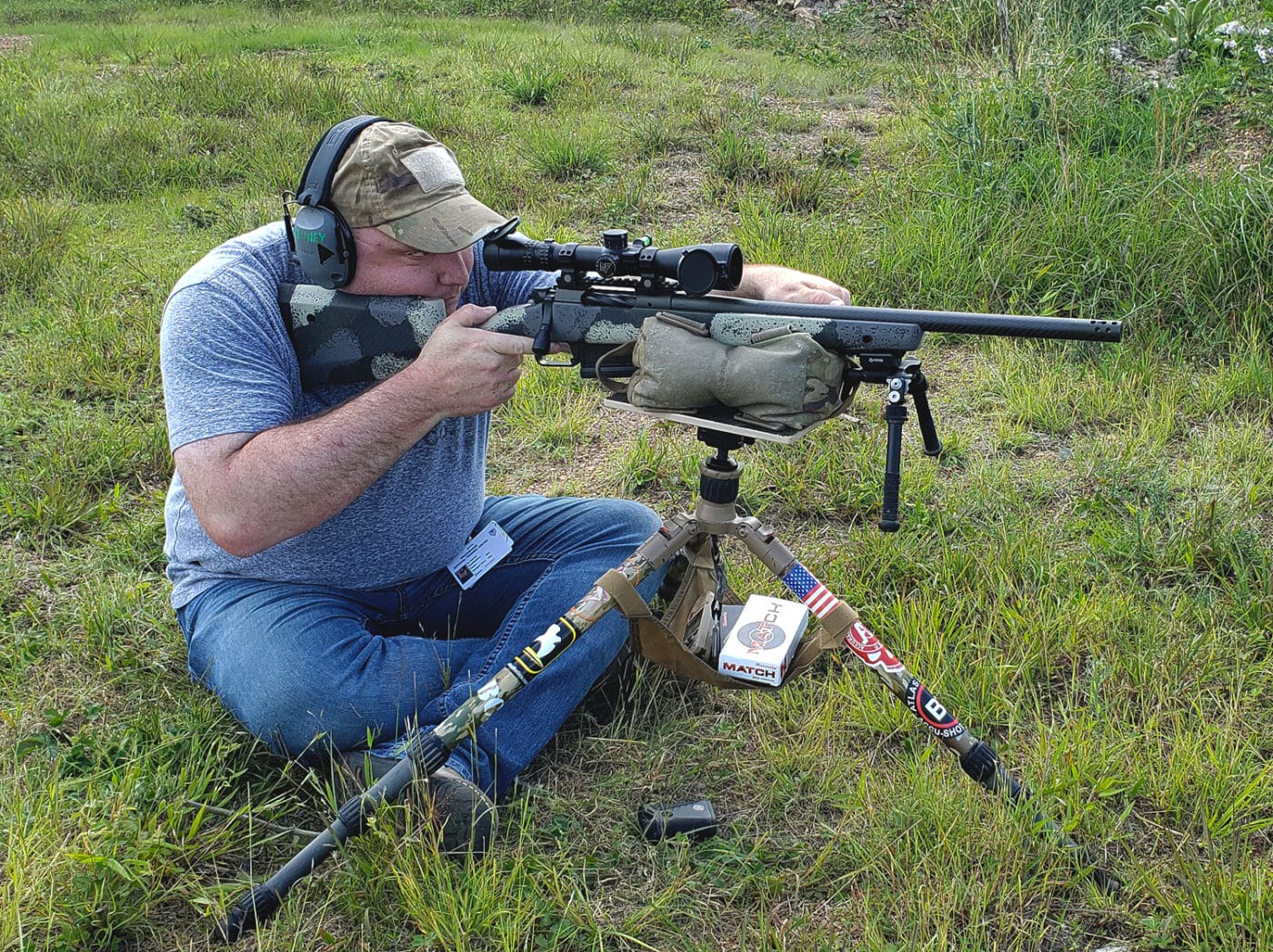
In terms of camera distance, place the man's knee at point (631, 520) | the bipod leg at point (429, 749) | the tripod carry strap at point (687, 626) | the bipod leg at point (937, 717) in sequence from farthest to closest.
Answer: the man's knee at point (631, 520)
the tripod carry strap at point (687, 626)
the bipod leg at point (937, 717)
the bipod leg at point (429, 749)

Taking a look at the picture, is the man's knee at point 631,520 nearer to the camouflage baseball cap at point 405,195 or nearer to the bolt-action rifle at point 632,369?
the bolt-action rifle at point 632,369

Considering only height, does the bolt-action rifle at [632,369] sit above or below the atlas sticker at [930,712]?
above

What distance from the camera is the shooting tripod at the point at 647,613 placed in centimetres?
241

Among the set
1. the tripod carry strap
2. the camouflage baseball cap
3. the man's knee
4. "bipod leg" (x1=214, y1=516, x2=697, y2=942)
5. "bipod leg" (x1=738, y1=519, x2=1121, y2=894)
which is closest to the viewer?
"bipod leg" (x1=214, y1=516, x2=697, y2=942)

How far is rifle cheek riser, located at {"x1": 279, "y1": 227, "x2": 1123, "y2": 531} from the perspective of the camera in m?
2.40

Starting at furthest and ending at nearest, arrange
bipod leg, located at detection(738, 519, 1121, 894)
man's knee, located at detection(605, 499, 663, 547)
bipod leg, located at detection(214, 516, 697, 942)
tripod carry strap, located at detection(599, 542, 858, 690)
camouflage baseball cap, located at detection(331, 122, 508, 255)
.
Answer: man's knee, located at detection(605, 499, 663, 547), camouflage baseball cap, located at detection(331, 122, 508, 255), tripod carry strap, located at detection(599, 542, 858, 690), bipod leg, located at detection(738, 519, 1121, 894), bipod leg, located at detection(214, 516, 697, 942)

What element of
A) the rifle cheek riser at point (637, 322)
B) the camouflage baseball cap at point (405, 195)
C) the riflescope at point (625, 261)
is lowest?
the rifle cheek riser at point (637, 322)

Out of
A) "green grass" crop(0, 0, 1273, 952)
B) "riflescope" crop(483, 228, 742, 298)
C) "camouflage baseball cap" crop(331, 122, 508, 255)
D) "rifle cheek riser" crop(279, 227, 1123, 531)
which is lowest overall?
"green grass" crop(0, 0, 1273, 952)

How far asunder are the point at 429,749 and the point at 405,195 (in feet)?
4.56

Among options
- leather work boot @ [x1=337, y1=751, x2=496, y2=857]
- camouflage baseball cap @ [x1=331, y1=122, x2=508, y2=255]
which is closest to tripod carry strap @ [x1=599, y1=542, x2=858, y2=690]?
leather work boot @ [x1=337, y1=751, x2=496, y2=857]

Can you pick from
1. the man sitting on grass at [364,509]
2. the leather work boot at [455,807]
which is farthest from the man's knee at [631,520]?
the leather work boot at [455,807]

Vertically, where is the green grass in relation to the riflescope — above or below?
below

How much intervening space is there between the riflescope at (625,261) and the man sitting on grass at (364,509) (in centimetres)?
10

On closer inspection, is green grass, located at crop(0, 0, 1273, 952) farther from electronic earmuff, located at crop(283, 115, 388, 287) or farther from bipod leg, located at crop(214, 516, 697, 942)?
electronic earmuff, located at crop(283, 115, 388, 287)
